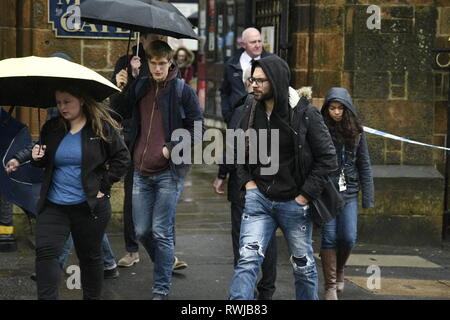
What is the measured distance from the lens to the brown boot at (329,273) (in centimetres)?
703

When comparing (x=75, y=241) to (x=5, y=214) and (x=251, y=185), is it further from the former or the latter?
(x=5, y=214)

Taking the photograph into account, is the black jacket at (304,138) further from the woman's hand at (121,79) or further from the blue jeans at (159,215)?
the woman's hand at (121,79)

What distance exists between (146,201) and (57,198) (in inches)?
47.5

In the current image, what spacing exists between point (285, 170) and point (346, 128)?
4.27 feet

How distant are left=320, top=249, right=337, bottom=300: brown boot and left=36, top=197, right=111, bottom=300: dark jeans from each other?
1.92m

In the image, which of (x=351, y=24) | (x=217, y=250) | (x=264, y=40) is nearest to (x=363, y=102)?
(x=351, y=24)

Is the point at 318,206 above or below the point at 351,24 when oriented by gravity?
below

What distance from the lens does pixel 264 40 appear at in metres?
10.6

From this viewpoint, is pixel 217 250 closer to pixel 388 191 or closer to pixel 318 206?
pixel 388 191

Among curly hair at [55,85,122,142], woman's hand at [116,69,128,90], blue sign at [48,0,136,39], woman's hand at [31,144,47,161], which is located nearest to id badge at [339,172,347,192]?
woman's hand at [116,69,128,90]

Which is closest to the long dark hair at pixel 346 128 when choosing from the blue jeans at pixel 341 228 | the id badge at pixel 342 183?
the id badge at pixel 342 183

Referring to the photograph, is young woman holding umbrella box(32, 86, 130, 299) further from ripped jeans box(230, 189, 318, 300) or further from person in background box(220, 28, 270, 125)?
person in background box(220, 28, 270, 125)

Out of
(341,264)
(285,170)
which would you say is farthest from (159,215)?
(341,264)

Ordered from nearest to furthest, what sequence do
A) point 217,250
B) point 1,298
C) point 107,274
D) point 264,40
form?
point 1,298, point 107,274, point 217,250, point 264,40
